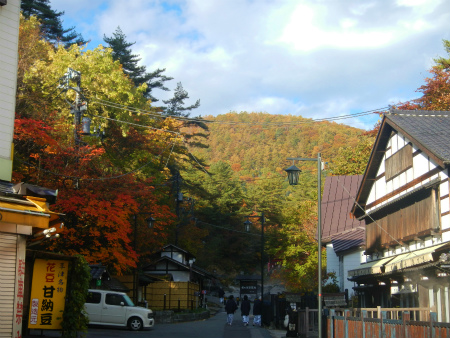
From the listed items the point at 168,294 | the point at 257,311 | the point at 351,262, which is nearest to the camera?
the point at 257,311

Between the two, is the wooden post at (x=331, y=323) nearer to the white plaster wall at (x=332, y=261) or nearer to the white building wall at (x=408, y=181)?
the white building wall at (x=408, y=181)

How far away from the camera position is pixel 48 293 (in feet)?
46.3

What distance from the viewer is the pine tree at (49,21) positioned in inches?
2228

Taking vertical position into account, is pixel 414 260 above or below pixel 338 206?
below

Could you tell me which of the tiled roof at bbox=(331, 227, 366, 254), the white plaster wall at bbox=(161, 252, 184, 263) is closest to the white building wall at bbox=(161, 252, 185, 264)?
the white plaster wall at bbox=(161, 252, 184, 263)

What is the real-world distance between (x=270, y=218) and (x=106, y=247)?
55.9 meters

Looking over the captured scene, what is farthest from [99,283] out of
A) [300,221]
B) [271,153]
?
[271,153]

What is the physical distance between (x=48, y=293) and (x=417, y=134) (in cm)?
1508

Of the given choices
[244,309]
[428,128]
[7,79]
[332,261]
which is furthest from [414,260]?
[332,261]

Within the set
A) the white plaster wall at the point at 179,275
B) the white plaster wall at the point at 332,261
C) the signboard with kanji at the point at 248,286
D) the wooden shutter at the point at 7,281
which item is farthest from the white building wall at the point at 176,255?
the wooden shutter at the point at 7,281

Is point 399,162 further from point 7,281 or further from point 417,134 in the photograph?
point 7,281

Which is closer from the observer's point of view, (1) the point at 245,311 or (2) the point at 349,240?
(1) the point at 245,311

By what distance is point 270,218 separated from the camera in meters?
80.7

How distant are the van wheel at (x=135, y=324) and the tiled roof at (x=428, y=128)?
15205 millimetres
